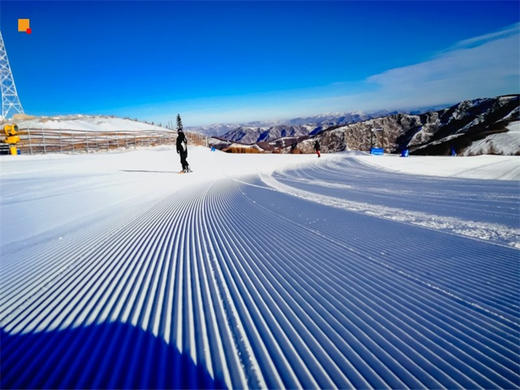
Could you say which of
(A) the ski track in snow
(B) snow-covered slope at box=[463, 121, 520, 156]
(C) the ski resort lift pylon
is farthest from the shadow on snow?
(B) snow-covered slope at box=[463, 121, 520, 156]

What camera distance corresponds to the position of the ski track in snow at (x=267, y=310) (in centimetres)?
185

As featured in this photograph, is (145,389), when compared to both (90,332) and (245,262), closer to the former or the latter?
(90,332)

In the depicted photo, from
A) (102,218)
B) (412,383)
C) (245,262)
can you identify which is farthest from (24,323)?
(102,218)

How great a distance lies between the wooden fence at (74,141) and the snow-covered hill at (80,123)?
22.2 feet

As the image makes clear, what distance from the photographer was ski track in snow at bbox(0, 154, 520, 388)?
1852mm

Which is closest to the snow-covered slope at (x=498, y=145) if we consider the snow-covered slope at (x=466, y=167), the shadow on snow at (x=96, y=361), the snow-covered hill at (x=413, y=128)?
the snow-covered slope at (x=466, y=167)

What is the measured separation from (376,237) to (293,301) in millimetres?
2557

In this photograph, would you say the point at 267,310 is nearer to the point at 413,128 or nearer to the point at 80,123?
the point at 80,123

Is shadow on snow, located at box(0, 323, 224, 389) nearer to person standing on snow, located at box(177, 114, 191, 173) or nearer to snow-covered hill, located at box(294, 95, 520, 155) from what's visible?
person standing on snow, located at box(177, 114, 191, 173)

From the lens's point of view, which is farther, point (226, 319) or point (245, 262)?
point (245, 262)

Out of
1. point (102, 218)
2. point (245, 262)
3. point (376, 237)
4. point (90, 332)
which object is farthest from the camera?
point (102, 218)

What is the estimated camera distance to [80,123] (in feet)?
118

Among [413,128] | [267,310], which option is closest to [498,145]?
[267,310]

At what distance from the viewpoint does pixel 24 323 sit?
2.41m
